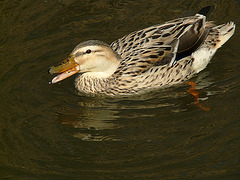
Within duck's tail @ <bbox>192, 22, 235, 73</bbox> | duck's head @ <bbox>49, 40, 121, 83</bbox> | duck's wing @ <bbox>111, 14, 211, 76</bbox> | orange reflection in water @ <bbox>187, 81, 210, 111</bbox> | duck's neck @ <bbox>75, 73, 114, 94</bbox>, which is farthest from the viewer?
duck's tail @ <bbox>192, 22, 235, 73</bbox>

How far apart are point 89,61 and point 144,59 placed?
110cm

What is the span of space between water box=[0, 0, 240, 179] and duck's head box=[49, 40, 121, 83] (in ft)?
2.02

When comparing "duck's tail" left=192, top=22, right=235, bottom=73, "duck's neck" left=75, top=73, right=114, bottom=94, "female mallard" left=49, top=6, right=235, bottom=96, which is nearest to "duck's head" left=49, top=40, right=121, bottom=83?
"female mallard" left=49, top=6, right=235, bottom=96

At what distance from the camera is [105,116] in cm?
862

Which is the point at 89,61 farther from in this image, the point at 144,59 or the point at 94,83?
the point at 144,59

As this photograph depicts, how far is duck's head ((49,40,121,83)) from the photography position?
8.75m

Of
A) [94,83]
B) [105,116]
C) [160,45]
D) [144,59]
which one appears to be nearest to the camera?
[105,116]

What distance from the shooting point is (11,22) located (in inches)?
462

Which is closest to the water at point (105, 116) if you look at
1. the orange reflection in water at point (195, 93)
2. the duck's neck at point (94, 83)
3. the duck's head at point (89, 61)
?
the orange reflection in water at point (195, 93)

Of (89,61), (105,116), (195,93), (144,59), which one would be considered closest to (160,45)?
(144,59)

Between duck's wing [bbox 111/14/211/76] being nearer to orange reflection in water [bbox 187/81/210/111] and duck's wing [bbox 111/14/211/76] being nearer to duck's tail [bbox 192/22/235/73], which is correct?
duck's tail [bbox 192/22/235/73]

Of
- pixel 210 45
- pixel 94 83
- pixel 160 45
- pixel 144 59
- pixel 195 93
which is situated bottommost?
pixel 195 93

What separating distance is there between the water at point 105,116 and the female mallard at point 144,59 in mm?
262

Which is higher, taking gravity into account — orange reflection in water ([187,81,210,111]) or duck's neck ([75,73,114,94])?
duck's neck ([75,73,114,94])
